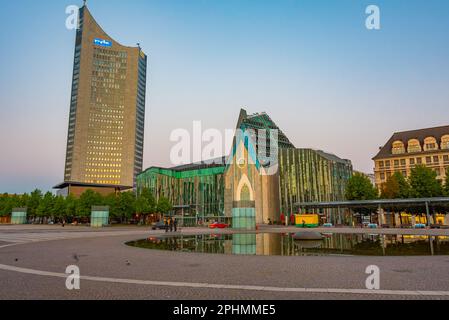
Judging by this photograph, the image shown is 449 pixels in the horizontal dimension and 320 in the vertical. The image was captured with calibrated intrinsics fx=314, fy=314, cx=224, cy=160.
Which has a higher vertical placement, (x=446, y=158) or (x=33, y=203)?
(x=446, y=158)

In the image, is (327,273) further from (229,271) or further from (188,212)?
(188,212)

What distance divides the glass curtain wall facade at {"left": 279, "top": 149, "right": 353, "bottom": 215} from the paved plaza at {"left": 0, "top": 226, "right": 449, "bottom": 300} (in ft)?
278

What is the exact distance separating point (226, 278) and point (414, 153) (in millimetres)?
87189

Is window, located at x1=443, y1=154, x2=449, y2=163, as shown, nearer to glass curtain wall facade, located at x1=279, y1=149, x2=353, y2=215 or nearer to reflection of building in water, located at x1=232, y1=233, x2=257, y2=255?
glass curtain wall facade, located at x1=279, y1=149, x2=353, y2=215

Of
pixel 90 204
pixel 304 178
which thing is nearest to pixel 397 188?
pixel 304 178

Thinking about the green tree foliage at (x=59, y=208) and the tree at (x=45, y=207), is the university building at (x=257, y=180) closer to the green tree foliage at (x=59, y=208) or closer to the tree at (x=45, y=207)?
the green tree foliage at (x=59, y=208)

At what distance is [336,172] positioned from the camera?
369ft

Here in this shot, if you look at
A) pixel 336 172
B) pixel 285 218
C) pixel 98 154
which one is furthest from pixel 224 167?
pixel 98 154

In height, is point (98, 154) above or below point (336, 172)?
above

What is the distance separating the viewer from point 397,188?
213 ft

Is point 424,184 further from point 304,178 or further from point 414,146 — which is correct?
point 304,178

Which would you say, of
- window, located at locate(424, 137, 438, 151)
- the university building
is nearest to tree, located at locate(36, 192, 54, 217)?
the university building

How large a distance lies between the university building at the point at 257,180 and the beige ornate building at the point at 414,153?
21.6 metres
